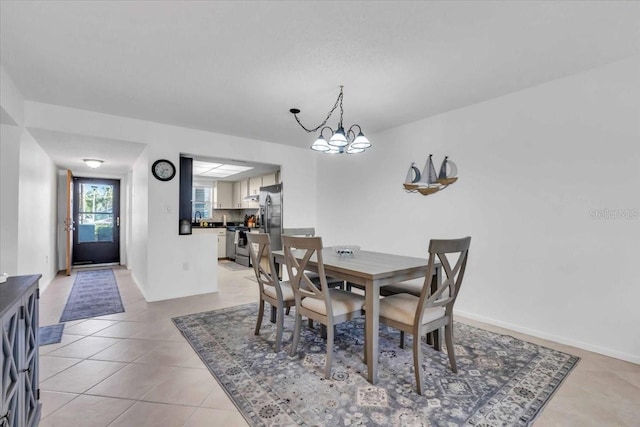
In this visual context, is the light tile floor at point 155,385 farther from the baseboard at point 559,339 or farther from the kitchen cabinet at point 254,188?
the kitchen cabinet at point 254,188

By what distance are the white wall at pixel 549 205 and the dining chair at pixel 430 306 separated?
4.07 ft

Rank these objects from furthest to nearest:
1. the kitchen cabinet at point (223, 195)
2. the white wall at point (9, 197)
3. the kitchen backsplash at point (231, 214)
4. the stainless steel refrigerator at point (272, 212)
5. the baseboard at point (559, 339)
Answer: the kitchen backsplash at point (231, 214)
the kitchen cabinet at point (223, 195)
the stainless steel refrigerator at point (272, 212)
the white wall at point (9, 197)
the baseboard at point (559, 339)

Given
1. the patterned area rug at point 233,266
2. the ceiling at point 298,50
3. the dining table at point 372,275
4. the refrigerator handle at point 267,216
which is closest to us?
the ceiling at point 298,50

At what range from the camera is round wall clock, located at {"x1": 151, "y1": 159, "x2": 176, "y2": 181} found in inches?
152

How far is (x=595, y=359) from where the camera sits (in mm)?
2363

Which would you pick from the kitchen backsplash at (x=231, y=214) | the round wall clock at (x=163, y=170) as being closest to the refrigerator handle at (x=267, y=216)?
the round wall clock at (x=163, y=170)

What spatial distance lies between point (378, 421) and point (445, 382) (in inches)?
25.2

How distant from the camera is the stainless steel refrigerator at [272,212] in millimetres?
5242

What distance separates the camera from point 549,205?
108 inches

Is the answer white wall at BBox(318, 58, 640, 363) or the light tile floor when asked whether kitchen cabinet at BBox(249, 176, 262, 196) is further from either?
the light tile floor

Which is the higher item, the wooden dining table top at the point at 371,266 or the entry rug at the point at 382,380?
the wooden dining table top at the point at 371,266

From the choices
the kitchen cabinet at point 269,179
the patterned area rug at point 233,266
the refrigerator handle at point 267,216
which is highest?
the kitchen cabinet at point 269,179

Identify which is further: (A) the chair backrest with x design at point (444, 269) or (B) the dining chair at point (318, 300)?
(B) the dining chair at point (318, 300)

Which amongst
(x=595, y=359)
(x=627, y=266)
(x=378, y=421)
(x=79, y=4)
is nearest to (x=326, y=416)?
(x=378, y=421)
